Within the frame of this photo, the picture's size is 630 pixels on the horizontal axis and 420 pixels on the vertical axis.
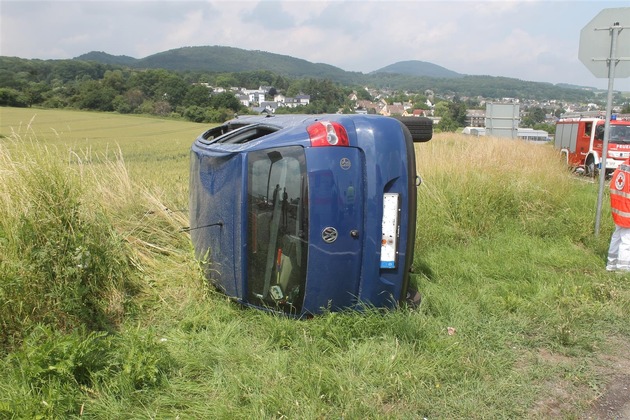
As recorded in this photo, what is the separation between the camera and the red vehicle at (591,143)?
17.8 metres

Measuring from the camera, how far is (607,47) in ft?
23.0

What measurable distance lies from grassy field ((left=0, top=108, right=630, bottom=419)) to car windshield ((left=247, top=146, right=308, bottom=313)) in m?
0.28

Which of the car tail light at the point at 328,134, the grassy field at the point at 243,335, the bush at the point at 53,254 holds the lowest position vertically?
the grassy field at the point at 243,335

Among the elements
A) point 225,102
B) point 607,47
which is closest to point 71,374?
point 607,47

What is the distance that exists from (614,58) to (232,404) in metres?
6.96

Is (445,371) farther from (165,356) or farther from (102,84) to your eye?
(102,84)

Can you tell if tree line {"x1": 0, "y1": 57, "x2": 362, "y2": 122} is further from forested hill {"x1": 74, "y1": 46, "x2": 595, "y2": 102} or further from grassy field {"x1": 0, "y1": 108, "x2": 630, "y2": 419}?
forested hill {"x1": 74, "y1": 46, "x2": 595, "y2": 102}

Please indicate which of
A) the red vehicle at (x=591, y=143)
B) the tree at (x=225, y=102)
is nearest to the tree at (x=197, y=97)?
the tree at (x=225, y=102)

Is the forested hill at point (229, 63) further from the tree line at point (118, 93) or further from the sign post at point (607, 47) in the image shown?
the sign post at point (607, 47)

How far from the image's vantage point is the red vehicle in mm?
17828

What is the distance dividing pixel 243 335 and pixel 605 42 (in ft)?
21.6

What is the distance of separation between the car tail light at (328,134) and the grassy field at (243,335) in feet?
4.12

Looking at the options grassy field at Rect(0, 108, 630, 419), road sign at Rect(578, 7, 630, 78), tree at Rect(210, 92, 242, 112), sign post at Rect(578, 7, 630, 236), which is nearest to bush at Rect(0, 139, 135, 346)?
grassy field at Rect(0, 108, 630, 419)

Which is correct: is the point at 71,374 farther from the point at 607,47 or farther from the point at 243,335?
the point at 607,47
